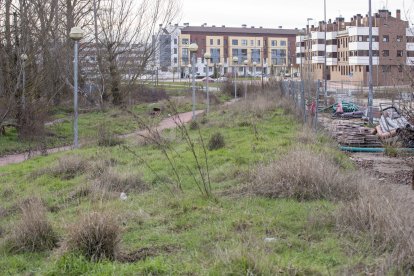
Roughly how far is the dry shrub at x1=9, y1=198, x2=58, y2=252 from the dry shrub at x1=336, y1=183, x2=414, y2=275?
3.22 m

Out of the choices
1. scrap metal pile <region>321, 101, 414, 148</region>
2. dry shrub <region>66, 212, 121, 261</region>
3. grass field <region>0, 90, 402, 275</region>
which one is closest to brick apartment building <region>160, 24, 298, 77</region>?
scrap metal pile <region>321, 101, 414, 148</region>

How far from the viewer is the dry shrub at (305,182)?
28.0 feet

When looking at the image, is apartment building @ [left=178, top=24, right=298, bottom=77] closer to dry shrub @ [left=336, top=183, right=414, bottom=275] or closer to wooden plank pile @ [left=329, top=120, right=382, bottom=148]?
wooden plank pile @ [left=329, top=120, right=382, bottom=148]

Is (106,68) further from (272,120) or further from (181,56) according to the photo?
(181,56)

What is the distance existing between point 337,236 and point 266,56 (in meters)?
126

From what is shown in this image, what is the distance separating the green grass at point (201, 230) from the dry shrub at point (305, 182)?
28cm

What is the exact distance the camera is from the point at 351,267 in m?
5.43

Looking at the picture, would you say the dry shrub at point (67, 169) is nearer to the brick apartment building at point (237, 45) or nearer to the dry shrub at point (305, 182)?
the dry shrub at point (305, 182)

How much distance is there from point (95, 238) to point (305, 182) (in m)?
3.58

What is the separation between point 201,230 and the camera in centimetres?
705

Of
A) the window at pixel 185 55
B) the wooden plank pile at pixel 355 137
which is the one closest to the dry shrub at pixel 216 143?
the wooden plank pile at pixel 355 137

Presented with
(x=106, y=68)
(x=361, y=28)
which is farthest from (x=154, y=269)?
(x=361, y=28)

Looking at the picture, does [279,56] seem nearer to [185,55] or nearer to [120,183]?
[185,55]

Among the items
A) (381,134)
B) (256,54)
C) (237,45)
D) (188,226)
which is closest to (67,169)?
(188,226)
